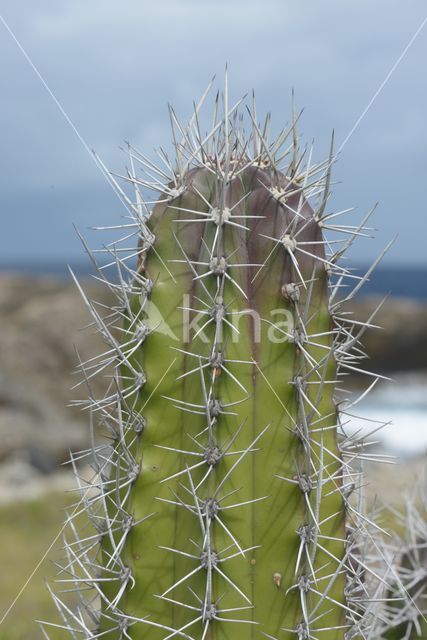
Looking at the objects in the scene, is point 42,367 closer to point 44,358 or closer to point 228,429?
point 44,358

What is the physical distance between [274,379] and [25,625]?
303cm

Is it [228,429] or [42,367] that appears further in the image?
[42,367]

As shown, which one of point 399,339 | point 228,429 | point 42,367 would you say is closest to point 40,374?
point 42,367

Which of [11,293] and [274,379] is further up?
[274,379]

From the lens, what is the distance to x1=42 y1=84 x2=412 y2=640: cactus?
2279 mm

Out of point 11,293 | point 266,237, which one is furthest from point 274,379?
point 11,293

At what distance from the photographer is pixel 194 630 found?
2.30m

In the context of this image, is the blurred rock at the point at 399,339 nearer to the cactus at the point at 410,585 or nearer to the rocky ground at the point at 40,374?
the rocky ground at the point at 40,374

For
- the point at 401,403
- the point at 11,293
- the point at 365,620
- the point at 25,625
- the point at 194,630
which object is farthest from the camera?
the point at 401,403

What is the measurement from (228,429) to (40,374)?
21.7 meters

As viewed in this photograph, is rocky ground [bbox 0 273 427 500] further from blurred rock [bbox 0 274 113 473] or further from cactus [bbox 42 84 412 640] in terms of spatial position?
cactus [bbox 42 84 412 640]

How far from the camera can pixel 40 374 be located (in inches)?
923

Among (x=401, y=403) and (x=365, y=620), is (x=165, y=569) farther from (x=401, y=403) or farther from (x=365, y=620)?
(x=401, y=403)

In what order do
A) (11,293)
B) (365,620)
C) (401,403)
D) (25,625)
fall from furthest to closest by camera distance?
(401,403), (11,293), (25,625), (365,620)
